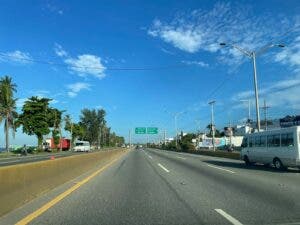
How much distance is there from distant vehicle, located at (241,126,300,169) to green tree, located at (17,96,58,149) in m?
64.4

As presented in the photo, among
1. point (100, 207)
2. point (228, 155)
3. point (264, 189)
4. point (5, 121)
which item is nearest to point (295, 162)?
point (264, 189)

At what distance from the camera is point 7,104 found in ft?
288

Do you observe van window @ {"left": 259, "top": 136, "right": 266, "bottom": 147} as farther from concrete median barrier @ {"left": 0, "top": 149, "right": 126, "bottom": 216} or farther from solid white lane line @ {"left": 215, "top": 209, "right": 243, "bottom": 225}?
solid white lane line @ {"left": 215, "top": 209, "right": 243, "bottom": 225}

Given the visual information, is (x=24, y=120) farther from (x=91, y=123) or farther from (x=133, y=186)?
(x=91, y=123)

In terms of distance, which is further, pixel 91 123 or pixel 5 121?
pixel 91 123

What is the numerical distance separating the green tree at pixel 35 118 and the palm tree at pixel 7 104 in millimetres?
1858

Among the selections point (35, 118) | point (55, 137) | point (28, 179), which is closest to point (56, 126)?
point (55, 137)

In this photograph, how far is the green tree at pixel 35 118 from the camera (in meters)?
91.4

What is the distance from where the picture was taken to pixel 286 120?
335 ft

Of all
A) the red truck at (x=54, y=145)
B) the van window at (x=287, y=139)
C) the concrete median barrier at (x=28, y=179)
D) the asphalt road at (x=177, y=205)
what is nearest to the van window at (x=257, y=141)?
the van window at (x=287, y=139)

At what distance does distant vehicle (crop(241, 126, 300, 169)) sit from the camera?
2573 cm

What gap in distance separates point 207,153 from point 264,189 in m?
49.4

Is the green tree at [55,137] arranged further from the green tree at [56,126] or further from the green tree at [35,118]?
the green tree at [35,118]

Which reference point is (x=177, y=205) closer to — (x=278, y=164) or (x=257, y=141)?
(x=278, y=164)
